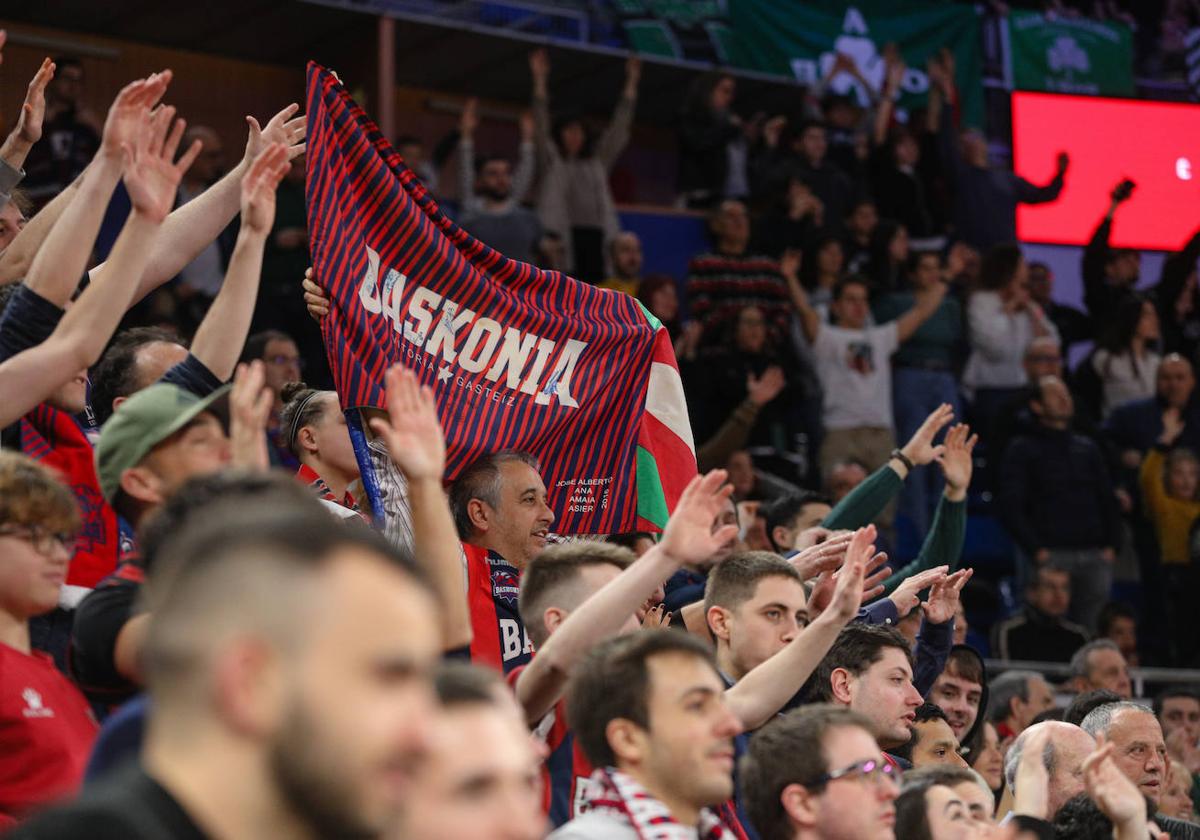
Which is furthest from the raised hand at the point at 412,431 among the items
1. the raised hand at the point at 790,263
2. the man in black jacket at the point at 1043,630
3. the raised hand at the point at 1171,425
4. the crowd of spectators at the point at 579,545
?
the raised hand at the point at 1171,425

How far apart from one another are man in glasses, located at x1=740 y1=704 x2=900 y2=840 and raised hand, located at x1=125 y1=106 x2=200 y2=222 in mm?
1653

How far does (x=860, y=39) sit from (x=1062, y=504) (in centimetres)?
613

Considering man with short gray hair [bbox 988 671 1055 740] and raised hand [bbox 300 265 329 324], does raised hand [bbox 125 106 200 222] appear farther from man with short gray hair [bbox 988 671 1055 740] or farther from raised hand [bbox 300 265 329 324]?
man with short gray hair [bbox 988 671 1055 740]

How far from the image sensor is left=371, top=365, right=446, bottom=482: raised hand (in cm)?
326

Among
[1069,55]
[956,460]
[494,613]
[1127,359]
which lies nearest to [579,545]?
[494,613]

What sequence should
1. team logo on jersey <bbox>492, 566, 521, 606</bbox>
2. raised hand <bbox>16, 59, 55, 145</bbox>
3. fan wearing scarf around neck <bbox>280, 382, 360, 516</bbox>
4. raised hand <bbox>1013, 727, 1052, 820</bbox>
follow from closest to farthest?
raised hand <bbox>1013, 727, 1052, 820</bbox>, team logo on jersey <bbox>492, 566, 521, 606</bbox>, raised hand <bbox>16, 59, 55, 145</bbox>, fan wearing scarf around neck <bbox>280, 382, 360, 516</bbox>

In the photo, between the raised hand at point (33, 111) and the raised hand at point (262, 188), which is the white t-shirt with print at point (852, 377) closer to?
the raised hand at point (33, 111)

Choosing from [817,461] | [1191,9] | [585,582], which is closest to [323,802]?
[585,582]

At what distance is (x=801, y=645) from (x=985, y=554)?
7756 millimetres

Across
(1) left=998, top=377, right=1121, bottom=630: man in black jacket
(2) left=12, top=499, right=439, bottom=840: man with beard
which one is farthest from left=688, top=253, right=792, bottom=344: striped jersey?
(2) left=12, top=499, right=439, bottom=840: man with beard

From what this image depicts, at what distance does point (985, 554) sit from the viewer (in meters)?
11.4

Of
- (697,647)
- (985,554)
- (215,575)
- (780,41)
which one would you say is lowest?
(985,554)

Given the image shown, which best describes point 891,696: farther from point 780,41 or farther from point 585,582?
point 780,41

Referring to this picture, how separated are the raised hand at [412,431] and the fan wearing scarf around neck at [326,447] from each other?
71.0 inches
